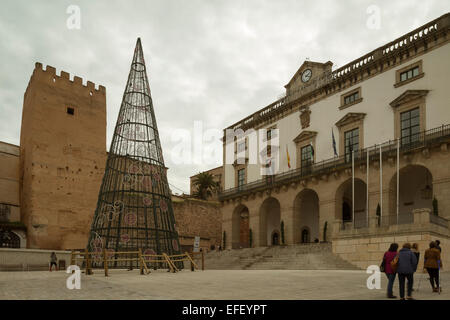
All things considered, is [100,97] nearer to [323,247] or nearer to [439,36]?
[323,247]

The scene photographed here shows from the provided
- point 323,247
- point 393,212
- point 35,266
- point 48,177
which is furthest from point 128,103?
point 48,177

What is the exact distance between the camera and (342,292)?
33.3ft

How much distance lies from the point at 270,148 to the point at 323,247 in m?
13.2

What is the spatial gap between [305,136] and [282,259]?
39.0ft

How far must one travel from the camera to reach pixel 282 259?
2608 centimetres

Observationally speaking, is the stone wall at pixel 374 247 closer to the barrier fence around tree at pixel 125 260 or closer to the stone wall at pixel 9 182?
the barrier fence around tree at pixel 125 260

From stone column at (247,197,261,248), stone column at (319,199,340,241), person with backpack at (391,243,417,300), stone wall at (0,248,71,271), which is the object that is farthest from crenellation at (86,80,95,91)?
person with backpack at (391,243,417,300)

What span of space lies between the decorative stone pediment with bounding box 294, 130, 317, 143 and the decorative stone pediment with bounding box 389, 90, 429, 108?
287 inches

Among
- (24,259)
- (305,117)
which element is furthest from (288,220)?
(24,259)

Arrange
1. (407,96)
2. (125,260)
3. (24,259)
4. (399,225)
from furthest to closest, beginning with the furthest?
(407,96), (24,259), (399,225), (125,260)

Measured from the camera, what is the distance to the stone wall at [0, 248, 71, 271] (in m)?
24.6

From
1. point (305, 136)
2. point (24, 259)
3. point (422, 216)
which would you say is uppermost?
point (305, 136)

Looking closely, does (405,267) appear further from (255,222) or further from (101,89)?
(101,89)

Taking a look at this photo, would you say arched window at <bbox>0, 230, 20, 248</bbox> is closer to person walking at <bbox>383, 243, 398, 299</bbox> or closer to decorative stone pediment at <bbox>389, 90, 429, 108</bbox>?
decorative stone pediment at <bbox>389, 90, 429, 108</bbox>
